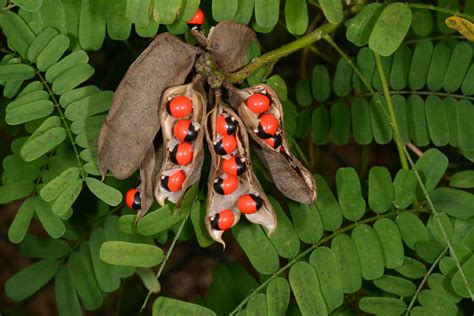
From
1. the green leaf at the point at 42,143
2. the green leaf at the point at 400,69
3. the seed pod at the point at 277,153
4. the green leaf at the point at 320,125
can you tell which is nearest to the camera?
the seed pod at the point at 277,153

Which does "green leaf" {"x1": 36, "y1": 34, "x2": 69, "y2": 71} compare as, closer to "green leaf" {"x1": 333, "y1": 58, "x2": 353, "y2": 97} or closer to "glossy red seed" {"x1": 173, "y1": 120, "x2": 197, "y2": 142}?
"glossy red seed" {"x1": 173, "y1": 120, "x2": 197, "y2": 142}

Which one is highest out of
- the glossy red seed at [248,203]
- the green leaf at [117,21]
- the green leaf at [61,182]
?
the green leaf at [117,21]

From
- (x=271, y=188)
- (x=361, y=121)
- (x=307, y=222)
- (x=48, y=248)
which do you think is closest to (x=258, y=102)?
(x=307, y=222)

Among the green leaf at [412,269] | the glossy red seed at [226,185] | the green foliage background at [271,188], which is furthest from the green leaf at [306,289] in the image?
the glossy red seed at [226,185]

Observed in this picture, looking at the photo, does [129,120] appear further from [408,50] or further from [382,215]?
[408,50]

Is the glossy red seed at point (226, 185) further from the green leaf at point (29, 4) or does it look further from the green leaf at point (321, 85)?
the green leaf at point (321, 85)
